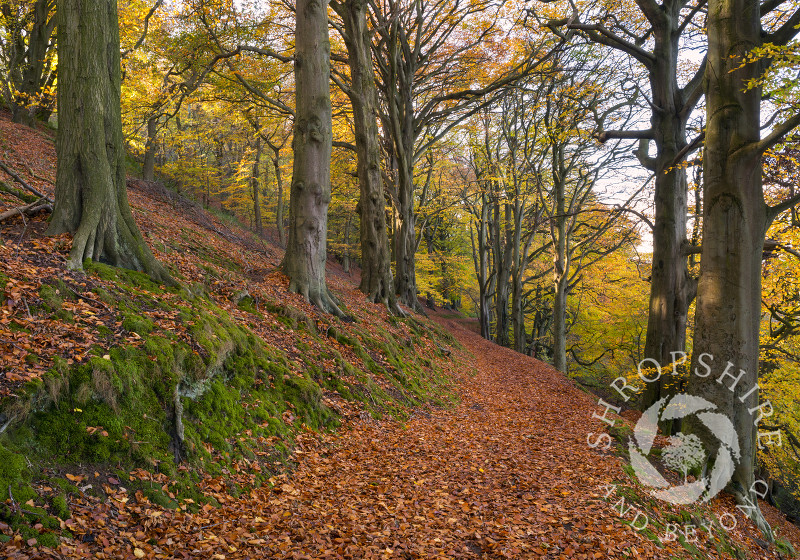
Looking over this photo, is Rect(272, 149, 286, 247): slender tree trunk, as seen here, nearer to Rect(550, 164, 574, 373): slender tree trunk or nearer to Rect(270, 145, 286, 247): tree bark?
Rect(270, 145, 286, 247): tree bark

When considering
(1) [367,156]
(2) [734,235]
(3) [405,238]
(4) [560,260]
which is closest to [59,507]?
(2) [734,235]

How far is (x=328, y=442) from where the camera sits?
5.15 meters

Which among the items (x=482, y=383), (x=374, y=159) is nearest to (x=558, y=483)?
(x=482, y=383)

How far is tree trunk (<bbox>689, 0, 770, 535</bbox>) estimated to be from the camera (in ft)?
18.7

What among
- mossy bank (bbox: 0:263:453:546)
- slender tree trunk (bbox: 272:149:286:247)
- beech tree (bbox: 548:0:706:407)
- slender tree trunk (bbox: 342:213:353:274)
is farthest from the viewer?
slender tree trunk (bbox: 342:213:353:274)

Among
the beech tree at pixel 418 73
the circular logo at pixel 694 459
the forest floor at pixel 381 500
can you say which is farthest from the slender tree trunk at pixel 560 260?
the circular logo at pixel 694 459

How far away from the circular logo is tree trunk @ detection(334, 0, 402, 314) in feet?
25.6

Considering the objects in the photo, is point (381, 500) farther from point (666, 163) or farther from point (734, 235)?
point (666, 163)

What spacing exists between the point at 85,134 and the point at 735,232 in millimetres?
8103

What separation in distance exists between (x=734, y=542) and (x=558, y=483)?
87.7 inches

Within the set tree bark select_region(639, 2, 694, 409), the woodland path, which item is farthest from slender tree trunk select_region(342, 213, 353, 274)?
the woodland path

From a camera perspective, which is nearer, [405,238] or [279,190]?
[405,238]

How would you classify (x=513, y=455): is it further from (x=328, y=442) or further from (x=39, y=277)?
(x=39, y=277)

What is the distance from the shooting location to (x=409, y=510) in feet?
12.8
